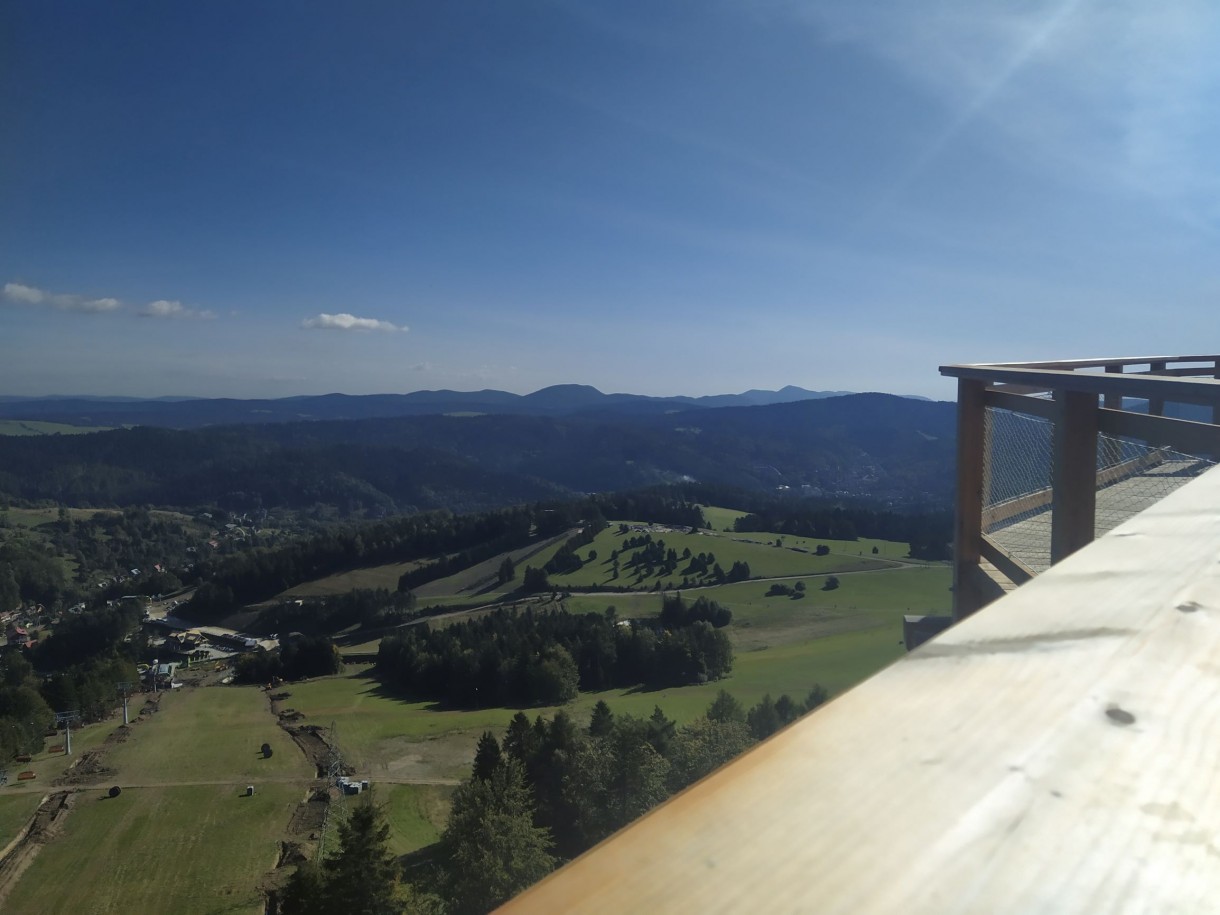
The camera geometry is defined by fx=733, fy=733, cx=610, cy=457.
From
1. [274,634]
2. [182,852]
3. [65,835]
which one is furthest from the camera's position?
[274,634]

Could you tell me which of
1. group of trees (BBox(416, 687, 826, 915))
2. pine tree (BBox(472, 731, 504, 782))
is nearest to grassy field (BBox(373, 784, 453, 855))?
group of trees (BBox(416, 687, 826, 915))

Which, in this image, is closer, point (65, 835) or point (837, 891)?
point (837, 891)

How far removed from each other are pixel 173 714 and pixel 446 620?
19.4 meters

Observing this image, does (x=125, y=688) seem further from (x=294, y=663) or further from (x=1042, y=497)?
(x=1042, y=497)

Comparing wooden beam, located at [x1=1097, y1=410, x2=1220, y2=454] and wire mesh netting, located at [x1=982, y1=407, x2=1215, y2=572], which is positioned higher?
wooden beam, located at [x1=1097, y1=410, x2=1220, y2=454]

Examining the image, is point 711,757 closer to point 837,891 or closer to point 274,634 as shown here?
point 837,891

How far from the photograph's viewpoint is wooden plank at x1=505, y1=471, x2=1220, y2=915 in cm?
49

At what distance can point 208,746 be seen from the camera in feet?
102

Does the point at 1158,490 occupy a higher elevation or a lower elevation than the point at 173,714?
higher

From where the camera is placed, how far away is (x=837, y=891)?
493 millimetres

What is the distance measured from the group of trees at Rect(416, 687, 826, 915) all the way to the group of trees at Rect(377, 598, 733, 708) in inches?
530

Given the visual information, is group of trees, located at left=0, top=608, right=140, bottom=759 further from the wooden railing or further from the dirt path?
the wooden railing

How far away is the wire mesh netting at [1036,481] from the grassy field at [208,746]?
28157mm

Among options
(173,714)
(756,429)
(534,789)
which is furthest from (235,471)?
(534,789)
